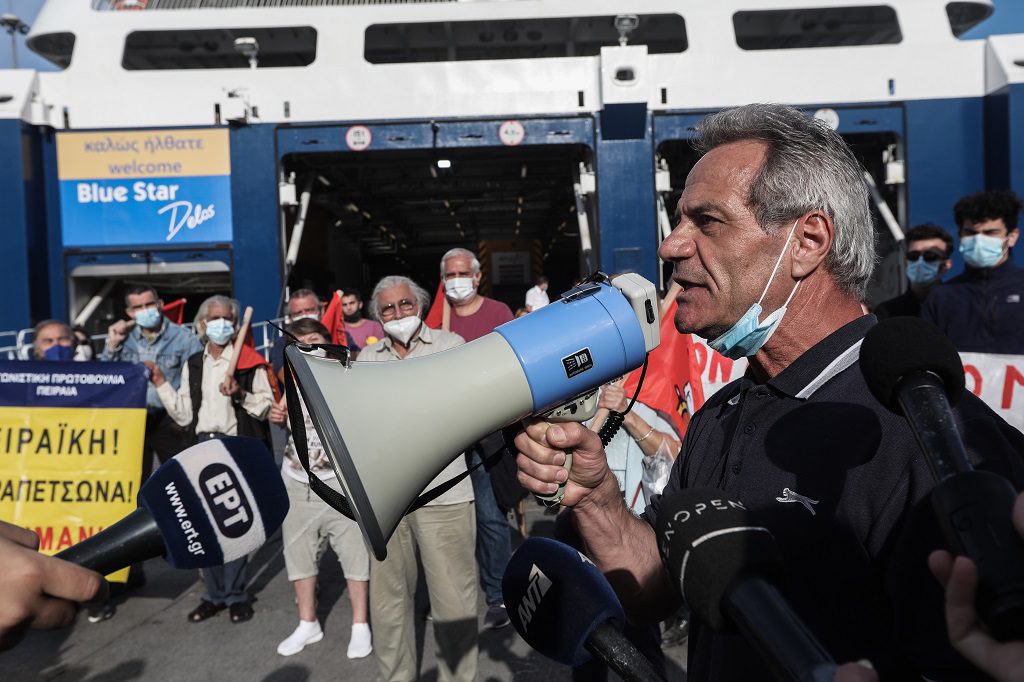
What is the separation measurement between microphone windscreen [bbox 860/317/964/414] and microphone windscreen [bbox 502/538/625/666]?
1.98 ft

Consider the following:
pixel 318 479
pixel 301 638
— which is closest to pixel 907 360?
pixel 318 479

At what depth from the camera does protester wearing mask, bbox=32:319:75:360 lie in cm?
521

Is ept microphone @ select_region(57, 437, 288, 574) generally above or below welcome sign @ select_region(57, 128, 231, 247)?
below

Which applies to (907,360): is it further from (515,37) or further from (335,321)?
(515,37)

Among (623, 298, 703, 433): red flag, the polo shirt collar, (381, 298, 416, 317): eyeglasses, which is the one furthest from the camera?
(381, 298, 416, 317): eyeglasses

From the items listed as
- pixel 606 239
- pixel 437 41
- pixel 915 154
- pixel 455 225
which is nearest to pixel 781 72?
pixel 915 154

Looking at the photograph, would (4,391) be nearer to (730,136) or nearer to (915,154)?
(730,136)

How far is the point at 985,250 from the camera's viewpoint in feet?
13.0

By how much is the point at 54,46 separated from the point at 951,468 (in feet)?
46.2

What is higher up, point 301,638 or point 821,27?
point 821,27

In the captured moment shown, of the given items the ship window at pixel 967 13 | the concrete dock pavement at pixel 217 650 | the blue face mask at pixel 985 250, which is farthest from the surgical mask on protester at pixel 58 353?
the ship window at pixel 967 13

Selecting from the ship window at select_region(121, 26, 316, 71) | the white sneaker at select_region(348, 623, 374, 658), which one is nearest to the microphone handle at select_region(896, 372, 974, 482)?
the white sneaker at select_region(348, 623, 374, 658)

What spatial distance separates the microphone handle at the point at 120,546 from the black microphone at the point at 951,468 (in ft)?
3.89

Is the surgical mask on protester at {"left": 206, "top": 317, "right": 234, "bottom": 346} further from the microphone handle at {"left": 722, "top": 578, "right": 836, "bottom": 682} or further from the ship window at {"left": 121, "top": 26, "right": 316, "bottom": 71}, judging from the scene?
the ship window at {"left": 121, "top": 26, "right": 316, "bottom": 71}
